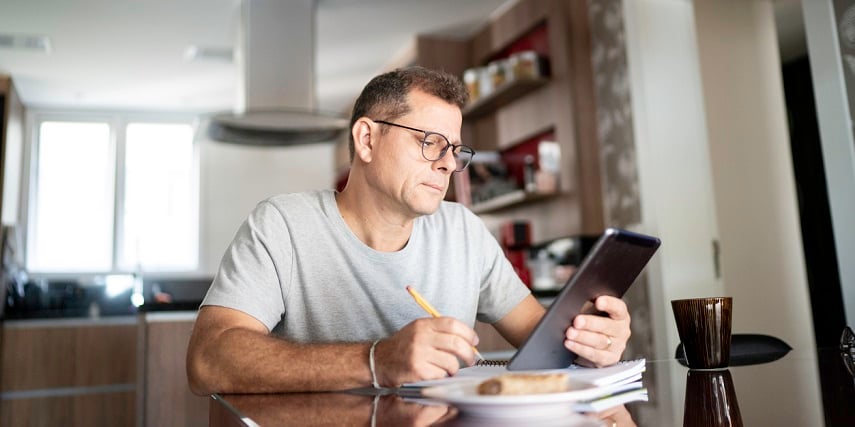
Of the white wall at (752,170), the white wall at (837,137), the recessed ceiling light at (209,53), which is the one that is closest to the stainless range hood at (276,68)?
the recessed ceiling light at (209,53)

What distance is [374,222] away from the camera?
1.44 metres

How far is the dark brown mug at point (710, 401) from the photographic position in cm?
65

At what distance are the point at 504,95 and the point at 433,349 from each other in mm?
3505

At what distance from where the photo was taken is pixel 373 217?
4.72 feet

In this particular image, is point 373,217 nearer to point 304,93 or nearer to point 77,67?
point 304,93

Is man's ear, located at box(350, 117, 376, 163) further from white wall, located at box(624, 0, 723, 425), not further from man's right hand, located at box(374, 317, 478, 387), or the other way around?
white wall, located at box(624, 0, 723, 425)

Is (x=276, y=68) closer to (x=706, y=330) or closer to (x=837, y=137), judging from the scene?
(x=837, y=137)

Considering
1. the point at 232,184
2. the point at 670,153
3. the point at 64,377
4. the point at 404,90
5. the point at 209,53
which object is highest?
the point at 209,53

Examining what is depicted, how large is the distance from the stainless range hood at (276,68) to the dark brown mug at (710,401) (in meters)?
3.12

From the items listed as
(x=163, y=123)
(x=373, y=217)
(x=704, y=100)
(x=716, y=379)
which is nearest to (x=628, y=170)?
(x=704, y=100)

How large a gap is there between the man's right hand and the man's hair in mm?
622

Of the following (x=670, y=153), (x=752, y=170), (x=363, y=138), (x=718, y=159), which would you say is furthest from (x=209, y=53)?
(x=363, y=138)

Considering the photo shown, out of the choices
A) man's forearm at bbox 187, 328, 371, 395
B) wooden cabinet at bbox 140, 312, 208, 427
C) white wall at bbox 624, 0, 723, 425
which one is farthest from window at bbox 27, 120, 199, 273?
man's forearm at bbox 187, 328, 371, 395

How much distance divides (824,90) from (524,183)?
1910mm
